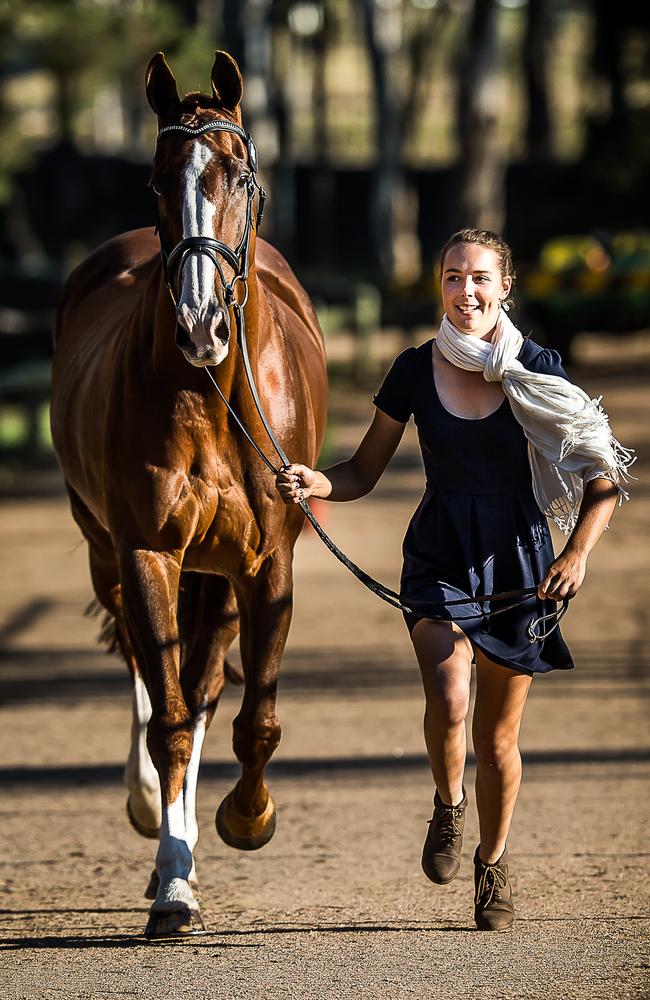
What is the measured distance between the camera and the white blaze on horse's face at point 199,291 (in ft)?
13.0

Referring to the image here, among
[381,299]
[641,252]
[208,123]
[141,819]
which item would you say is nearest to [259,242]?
[208,123]

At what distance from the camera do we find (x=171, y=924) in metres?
4.37

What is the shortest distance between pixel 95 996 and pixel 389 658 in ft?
15.3

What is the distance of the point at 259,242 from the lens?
603 centimetres

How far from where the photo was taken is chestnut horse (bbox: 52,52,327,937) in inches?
165

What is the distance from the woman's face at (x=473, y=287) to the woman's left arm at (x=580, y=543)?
21.7 inches

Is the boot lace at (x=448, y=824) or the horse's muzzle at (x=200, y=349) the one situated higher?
the horse's muzzle at (x=200, y=349)

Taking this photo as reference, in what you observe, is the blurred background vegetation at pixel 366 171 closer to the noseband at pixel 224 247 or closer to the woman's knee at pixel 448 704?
the noseband at pixel 224 247

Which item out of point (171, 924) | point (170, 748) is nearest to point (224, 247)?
point (170, 748)

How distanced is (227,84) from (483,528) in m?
1.49

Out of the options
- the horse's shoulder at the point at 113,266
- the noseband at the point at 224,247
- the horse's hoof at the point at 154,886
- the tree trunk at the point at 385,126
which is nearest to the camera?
the noseband at the point at 224,247

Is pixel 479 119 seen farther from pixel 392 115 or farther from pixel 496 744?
pixel 496 744

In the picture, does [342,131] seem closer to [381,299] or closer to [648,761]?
[381,299]

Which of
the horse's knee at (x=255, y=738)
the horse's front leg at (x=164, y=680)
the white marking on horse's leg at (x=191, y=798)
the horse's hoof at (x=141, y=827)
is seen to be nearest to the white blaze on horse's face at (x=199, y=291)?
the horse's front leg at (x=164, y=680)
